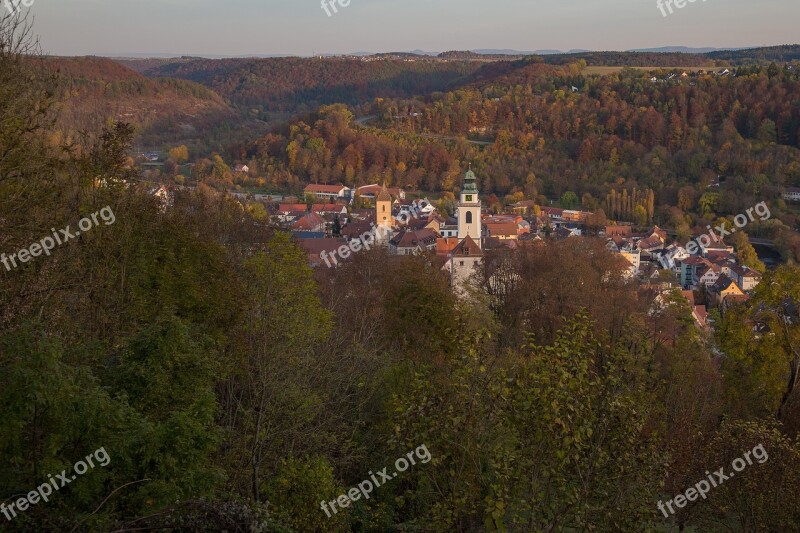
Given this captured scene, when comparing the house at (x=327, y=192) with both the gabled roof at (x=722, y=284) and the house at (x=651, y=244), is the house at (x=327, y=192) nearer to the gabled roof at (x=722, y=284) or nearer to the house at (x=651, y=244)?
the house at (x=651, y=244)

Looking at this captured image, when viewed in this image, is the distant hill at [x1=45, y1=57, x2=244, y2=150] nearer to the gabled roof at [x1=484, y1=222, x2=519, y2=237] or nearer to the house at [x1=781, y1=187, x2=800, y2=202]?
the gabled roof at [x1=484, y1=222, x2=519, y2=237]

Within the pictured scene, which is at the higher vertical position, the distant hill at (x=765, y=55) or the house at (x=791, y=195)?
the distant hill at (x=765, y=55)

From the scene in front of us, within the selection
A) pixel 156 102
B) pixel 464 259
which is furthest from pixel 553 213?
pixel 156 102

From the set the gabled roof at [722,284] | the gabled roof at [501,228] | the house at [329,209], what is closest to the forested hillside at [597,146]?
the house at [329,209]

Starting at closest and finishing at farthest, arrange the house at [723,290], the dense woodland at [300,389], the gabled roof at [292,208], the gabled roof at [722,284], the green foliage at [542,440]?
the green foliage at [542,440], the dense woodland at [300,389], the house at [723,290], the gabled roof at [722,284], the gabled roof at [292,208]

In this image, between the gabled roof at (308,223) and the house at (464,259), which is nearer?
the house at (464,259)

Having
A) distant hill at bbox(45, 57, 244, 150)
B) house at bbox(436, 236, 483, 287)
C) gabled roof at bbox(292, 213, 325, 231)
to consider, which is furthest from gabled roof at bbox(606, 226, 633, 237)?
distant hill at bbox(45, 57, 244, 150)

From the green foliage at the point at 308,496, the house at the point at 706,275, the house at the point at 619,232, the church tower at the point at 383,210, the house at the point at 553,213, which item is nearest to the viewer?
the green foliage at the point at 308,496
